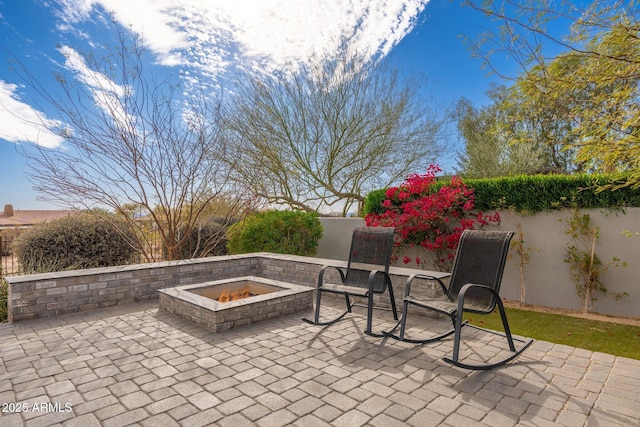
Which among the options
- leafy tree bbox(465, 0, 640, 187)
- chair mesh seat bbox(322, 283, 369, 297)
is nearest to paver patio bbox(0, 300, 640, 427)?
chair mesh seat bbox(322, 283, 369, 297)

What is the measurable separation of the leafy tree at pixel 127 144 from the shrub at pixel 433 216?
4185 mm

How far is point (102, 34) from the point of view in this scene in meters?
6.44

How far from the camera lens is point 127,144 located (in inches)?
251

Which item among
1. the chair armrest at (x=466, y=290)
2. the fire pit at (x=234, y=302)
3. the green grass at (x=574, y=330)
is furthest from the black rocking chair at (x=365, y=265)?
the green grass at (x=574, y=330)

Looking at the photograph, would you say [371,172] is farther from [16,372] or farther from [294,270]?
[16,372]

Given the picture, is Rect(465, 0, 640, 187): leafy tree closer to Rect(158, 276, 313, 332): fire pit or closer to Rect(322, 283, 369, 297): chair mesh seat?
Rect(322, 283, 369, 297): chair mesh seat

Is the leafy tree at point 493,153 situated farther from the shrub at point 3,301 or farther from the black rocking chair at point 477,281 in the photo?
the shrub at point 3,301

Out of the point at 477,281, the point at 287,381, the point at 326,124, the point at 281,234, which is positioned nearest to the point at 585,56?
the point at 477,281

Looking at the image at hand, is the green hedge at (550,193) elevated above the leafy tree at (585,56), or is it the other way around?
the leafy tree at (585,56)

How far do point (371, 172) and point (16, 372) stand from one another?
991 cm

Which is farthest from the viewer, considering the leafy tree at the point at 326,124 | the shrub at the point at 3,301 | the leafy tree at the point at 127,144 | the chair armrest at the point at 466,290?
the leafy tree at the point at 326,124

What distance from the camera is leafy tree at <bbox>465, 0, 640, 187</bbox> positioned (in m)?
3.38

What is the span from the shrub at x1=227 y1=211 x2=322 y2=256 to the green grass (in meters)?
4.30

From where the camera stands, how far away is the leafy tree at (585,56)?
3.38 m
